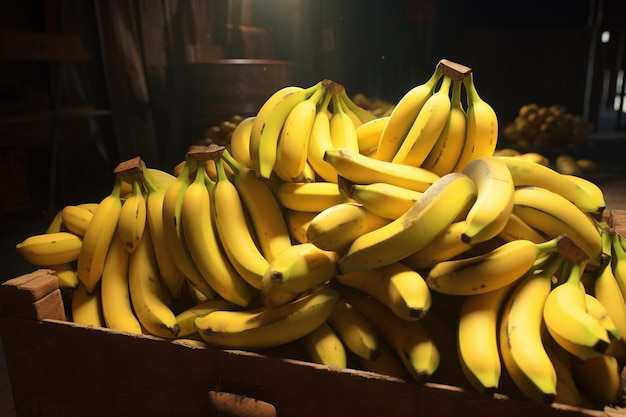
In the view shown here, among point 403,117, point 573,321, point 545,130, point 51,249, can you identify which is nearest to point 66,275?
point 51,249

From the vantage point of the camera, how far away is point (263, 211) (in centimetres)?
122

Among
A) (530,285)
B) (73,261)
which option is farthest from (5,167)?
(530,285)

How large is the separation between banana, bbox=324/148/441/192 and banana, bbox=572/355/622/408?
467mm

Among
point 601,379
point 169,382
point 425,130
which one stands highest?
point 425,130

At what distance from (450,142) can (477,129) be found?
0.07 m

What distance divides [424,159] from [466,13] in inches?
225

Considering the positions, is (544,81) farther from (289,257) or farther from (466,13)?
(289,257)

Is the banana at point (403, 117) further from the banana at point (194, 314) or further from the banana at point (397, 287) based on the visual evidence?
the banana at point (194, 314)

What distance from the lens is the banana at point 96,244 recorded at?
50.4 inches

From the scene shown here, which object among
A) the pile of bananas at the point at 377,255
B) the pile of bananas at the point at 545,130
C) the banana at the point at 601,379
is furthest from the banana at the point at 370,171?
the pile of bananas at the point at 545,130

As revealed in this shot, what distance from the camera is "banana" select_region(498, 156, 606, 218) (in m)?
1.12

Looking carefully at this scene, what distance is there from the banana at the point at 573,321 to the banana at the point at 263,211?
0.57 metres

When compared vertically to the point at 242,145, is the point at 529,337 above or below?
below

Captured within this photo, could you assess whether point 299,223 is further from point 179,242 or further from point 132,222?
point 132,222
